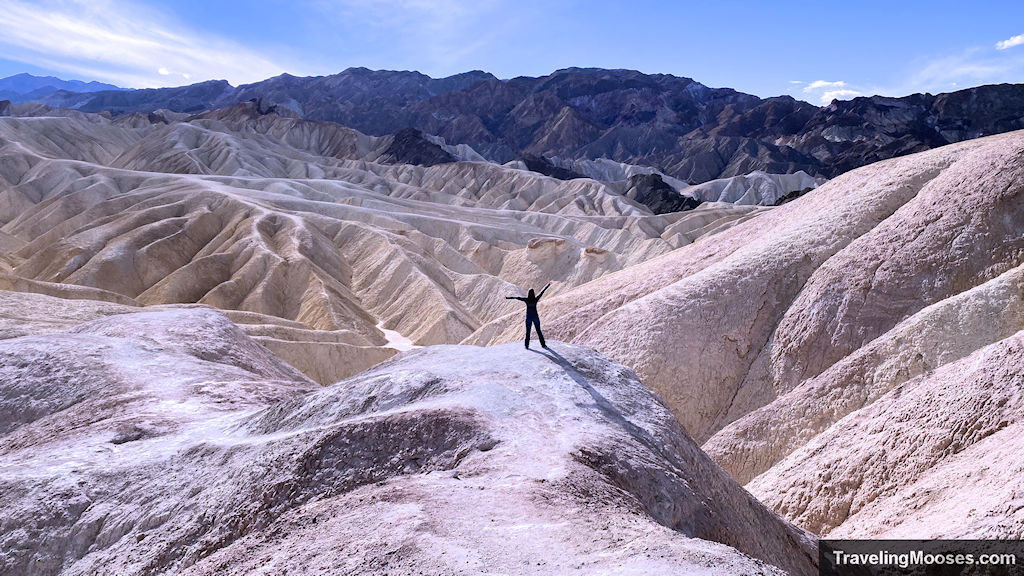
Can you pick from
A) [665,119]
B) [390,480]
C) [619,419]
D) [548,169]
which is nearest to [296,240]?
[619,419]

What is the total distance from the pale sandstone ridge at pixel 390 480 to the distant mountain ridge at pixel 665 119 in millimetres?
119204

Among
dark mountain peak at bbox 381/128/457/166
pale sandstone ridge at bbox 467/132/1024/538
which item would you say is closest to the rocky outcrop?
dark mountain peak at bbox 381/128/457/166

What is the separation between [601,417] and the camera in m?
9.21

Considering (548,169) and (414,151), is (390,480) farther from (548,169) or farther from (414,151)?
(414,151)

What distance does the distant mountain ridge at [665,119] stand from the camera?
402 feet

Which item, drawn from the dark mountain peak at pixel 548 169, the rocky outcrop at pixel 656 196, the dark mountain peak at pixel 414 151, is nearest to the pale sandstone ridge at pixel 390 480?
the rocky outcrop at pixel 656 196

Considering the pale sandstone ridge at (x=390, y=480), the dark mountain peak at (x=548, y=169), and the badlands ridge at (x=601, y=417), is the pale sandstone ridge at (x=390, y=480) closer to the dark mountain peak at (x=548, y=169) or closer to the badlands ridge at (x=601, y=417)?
the badlands ridge at (x=601, y=417)

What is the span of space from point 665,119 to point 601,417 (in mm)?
167582

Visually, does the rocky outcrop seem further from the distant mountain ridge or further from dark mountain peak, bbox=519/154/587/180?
the distant mountain ridge

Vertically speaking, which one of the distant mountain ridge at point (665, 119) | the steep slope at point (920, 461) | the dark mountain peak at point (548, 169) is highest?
the distant mountain ridge at point (665, 119)

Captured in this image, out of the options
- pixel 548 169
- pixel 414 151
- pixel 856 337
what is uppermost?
pixel 414 151

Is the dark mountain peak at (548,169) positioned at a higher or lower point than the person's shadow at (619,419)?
higher

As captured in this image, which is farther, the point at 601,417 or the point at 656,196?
the point at 656,196

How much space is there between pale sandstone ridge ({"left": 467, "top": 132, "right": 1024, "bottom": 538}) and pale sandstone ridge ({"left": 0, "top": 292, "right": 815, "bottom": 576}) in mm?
3285
